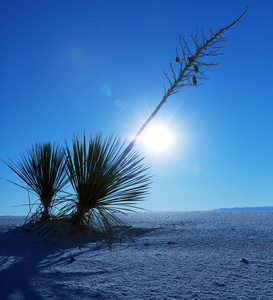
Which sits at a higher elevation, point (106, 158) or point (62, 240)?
point (106, 158)

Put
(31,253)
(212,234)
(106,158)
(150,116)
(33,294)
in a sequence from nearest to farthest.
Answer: (33,294) < (31,253) < (212,234) < (150,116) < (106,158)

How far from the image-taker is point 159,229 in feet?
11.0

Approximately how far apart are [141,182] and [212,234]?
1035 mm

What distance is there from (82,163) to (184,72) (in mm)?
1605

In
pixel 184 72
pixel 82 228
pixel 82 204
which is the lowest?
pixel 82 228

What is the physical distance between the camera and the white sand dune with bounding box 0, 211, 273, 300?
1.46 metres

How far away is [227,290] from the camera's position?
4.81 feet

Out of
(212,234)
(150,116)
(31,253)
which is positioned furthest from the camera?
(150,116)

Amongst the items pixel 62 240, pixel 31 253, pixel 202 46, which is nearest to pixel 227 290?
pixel 31 253

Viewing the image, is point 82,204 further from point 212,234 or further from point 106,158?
point 212,234

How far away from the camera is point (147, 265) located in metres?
1.93

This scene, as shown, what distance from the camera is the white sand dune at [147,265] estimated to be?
57.5 inches

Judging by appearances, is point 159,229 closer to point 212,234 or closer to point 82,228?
point 212,234

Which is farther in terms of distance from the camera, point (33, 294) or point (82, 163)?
point (82, 163)
